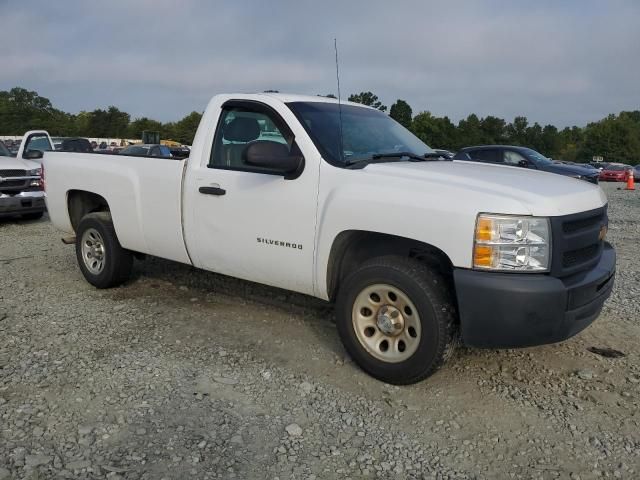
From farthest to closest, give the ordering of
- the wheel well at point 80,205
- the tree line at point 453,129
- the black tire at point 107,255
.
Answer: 1. the tree line at point 453,129
2. the wheel well at point 80,205
3. the black tire at point 107,255

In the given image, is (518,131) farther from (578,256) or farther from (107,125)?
(578,256)

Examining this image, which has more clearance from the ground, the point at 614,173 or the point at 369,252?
the point at 369,252

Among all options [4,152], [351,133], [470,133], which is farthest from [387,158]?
[470,133]

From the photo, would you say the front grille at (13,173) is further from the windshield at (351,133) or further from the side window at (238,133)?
the windshield at (351,133)

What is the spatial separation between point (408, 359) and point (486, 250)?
0.88 m

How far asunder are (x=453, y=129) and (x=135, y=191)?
84.3m

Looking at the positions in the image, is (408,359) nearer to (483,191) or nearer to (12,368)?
(483,191)

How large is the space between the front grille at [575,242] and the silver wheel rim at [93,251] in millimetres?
4327

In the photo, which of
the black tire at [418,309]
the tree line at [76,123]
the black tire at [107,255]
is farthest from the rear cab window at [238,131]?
the tree line at [76,123]

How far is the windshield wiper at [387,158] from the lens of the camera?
3.96 metres

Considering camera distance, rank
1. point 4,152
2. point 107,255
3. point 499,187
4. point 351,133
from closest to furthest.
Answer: point 499,187
point 351,133
point 107,255
point 4,152

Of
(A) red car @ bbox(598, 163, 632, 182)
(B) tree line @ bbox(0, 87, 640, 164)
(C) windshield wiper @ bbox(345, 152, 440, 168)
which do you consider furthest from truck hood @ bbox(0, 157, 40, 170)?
(B) tree line @ bbox(0, 87, 640, 164)

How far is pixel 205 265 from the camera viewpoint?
479 centimetres

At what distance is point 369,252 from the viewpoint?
13.3 feet
